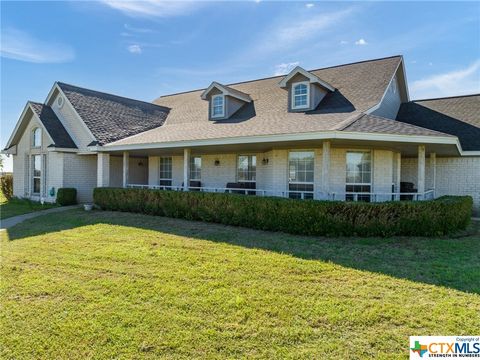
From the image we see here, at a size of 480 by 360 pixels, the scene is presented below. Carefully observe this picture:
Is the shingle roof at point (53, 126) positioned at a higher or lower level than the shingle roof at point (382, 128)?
higher

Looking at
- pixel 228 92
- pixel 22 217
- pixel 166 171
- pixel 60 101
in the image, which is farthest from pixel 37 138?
pixel 228 92

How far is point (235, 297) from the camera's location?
16.6 ft

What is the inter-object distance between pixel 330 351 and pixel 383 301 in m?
1.65

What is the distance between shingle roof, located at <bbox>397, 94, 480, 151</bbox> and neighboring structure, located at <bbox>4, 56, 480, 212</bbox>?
5cm

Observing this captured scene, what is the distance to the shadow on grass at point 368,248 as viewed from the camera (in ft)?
19.8

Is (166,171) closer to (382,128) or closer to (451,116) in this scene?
(382,128)

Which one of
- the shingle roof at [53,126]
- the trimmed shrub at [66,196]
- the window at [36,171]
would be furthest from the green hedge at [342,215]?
the window at [36,171]

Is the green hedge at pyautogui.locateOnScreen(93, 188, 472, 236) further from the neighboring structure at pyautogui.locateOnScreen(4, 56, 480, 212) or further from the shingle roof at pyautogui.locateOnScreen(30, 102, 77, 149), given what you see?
the shingle roof at pyautogui.locateOnScreen(30, 102, 77, 149)

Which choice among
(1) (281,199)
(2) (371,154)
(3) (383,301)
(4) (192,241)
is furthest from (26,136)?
(3) (383,301)

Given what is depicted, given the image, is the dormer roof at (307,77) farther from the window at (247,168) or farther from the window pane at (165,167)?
the window pane at (165,167)

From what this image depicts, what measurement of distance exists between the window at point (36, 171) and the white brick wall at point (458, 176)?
2146 centimetres

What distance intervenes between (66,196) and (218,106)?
942cm

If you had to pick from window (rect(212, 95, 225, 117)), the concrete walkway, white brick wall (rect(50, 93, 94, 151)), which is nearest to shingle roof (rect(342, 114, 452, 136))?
window (rect(212, 95, 225, 117))

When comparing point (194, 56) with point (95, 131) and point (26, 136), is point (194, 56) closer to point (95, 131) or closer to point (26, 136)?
point (95, 131)
